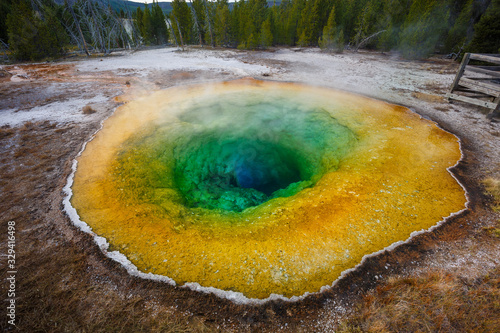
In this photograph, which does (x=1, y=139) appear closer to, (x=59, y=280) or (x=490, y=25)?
(x=59, y=280)

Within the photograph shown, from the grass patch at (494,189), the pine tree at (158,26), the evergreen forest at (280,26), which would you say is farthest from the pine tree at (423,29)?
the pine tree at (158,26)

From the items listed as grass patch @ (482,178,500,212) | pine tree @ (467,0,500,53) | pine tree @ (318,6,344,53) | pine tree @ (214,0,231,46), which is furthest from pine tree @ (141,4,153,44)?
grass patch @ (482,178,500,212)

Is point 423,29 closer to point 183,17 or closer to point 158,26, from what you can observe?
point 183,17

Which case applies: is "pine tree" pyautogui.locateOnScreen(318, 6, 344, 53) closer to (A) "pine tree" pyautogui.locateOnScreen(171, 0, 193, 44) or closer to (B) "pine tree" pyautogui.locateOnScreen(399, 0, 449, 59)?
(B) "pine tree" pyautogui.locateOnScreen(399, 0, 449, 59)

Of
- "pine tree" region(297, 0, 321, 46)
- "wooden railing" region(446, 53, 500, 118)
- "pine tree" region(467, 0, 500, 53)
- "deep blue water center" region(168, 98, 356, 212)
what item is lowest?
"deep blue water center" region(168, 98, 356, 212)

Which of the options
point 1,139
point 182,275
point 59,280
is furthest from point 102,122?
point 182,275

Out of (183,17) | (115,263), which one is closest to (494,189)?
(115,263)
